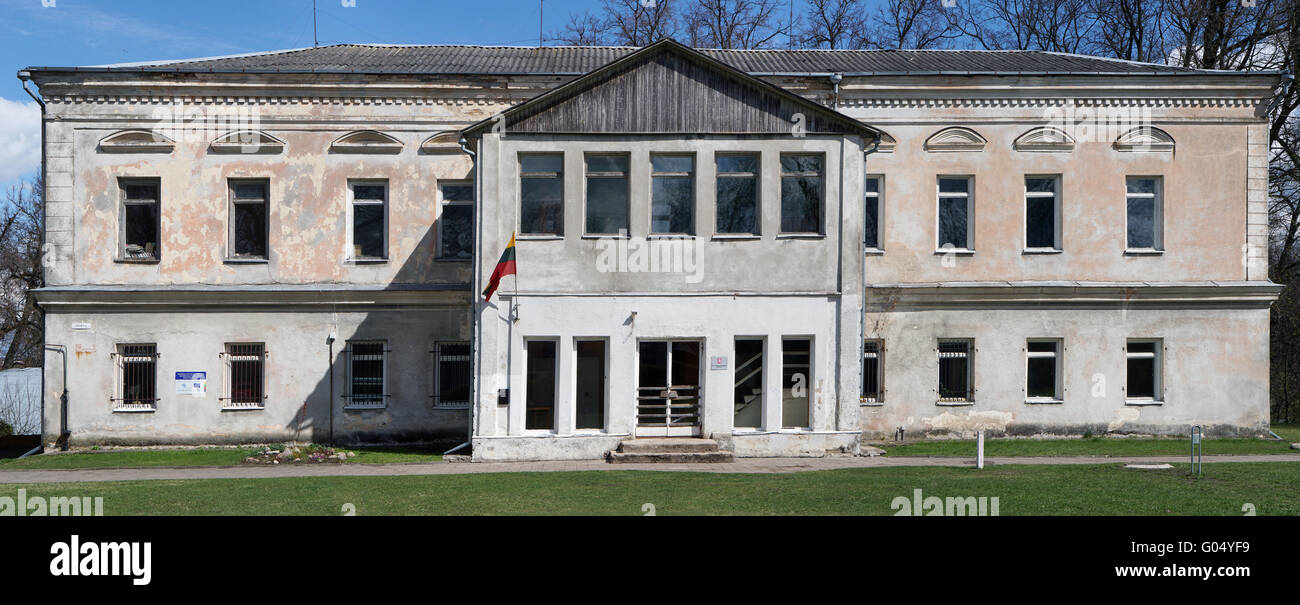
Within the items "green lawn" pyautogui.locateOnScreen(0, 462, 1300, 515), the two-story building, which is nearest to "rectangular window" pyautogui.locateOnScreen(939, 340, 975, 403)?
the two-story building

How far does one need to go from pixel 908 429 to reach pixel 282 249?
15.2m

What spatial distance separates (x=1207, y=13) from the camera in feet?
97.9

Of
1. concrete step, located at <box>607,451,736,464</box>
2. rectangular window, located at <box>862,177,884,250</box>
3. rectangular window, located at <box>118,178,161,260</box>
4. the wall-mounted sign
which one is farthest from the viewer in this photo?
rectangular window, located at <box>862,177,884,250</box>

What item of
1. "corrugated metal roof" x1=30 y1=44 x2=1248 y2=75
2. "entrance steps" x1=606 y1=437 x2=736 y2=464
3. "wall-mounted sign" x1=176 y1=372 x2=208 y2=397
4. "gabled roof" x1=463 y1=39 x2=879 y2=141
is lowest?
"entrance steps" x1=606 y1=437 x2=736 y2=464

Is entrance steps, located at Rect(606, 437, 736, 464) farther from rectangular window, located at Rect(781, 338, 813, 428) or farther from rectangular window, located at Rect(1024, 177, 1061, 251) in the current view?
rectangular window, located at Rect(1024, 177, 1061, 251)

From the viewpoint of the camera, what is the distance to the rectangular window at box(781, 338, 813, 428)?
19.0 m

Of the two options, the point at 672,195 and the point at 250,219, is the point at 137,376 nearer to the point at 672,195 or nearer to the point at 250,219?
the point at 250,219

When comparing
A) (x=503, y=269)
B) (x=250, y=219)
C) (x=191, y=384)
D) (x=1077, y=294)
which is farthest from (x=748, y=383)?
(x=191, y=384)

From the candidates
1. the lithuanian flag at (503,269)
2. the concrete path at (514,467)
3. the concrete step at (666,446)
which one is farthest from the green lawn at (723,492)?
the lithuanian flag at (503,269)

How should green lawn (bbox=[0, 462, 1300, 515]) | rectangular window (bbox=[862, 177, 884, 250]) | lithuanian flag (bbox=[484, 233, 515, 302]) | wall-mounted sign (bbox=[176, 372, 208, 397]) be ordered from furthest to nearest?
rectangular window (bbox=[862, 177, 884, 250])
wall-mounted sign (bbox=[176, 372, 208, 397])
lithuanian flag (bbox=[484, 233, 515, 302])
green lawn (bbox=[0, 462, 1300, 515])

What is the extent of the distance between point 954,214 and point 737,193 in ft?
20.9

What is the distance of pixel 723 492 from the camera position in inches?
530

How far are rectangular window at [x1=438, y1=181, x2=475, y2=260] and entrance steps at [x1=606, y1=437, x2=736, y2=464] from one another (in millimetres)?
6827

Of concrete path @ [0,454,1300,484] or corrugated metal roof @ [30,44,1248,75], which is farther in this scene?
corrugated metal roof @ [30,44,1248,75]
